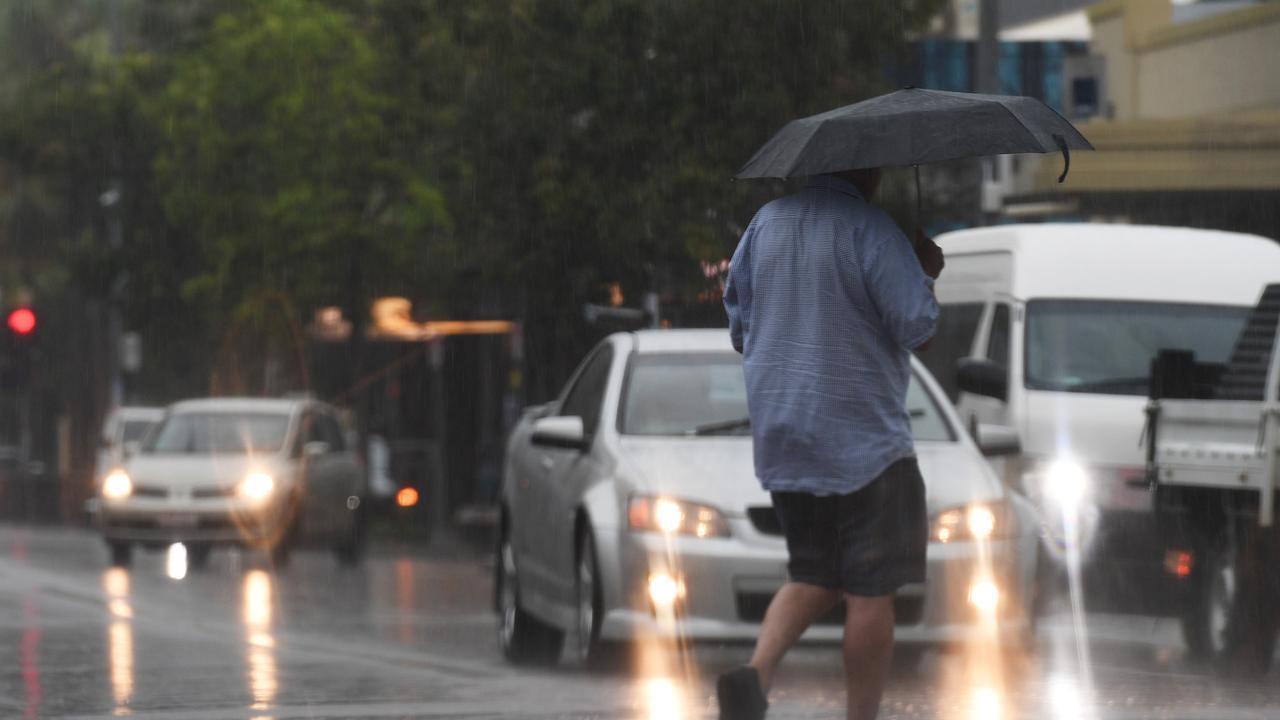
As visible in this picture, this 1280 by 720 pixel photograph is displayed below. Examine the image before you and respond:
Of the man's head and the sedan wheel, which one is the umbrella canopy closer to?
the man's head

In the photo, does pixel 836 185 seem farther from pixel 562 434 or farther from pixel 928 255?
pixel 562 434

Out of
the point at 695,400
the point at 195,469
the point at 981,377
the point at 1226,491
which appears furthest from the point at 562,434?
the point at 195,469

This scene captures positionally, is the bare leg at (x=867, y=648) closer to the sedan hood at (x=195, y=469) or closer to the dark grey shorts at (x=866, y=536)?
the dark grey shorts at (x=866, y=536)

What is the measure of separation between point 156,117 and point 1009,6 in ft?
40.4

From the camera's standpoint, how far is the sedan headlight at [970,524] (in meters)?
10.9

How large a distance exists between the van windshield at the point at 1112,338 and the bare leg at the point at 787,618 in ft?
26.4

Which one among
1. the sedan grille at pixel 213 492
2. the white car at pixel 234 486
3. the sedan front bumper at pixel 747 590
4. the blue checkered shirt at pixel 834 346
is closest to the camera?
the blue checkered shirt at pixel 834 346

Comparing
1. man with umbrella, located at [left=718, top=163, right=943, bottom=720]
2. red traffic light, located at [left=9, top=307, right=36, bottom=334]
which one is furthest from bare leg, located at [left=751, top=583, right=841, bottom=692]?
red traffic light, located at [left=9, top=307, right=36, bottom=334]

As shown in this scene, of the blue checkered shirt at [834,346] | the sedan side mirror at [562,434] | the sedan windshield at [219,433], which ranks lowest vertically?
the sedan windshield at [219,433]

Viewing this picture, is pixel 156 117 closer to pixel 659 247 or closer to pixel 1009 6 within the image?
pixel 1009 6

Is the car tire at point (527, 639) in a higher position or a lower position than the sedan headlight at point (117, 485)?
higher

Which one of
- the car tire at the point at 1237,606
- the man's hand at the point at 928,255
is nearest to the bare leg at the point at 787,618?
the man's hand at the point at 928,255

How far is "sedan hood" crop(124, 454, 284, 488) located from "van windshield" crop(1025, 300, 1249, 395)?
426 inches

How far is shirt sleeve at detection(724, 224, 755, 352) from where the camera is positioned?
746 cm
